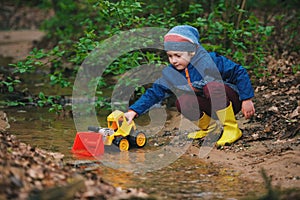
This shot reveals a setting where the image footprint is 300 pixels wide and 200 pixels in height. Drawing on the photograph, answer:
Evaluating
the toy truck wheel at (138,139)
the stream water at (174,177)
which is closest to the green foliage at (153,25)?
the stream water at (174,177)

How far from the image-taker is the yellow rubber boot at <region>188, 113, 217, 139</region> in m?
6.14

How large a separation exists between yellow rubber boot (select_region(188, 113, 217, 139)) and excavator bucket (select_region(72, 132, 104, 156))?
1168mm

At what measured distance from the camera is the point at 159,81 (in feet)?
19.3

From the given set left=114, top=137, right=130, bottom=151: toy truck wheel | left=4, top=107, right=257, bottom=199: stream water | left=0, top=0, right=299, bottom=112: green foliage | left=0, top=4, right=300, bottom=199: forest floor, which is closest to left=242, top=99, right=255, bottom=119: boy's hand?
left=0, top=4, right=300, bottom=199: forest floor

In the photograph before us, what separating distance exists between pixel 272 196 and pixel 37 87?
6.97 m

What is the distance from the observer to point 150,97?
18.9ft

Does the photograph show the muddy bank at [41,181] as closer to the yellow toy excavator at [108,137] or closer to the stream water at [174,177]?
the stream water at [174,177]

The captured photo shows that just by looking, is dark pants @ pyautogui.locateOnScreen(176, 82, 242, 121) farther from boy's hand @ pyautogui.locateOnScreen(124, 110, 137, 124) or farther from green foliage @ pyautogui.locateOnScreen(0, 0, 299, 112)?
green foliage @ pyautogui.locateOnScreen(0, 0, 299, 112)

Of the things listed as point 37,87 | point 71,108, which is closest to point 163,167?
point 71,108

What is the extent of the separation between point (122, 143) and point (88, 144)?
35 cm

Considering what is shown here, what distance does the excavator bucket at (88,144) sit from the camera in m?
5.43

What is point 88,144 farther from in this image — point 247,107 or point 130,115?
point 247,107

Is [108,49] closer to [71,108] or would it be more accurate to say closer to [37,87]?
[71,108]

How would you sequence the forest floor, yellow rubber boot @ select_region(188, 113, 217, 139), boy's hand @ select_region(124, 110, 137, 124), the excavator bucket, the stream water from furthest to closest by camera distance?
yellow rubber boot @ select_region(188, 113, 217, 139)
boy's hand @ select_region(124, 110, 137, 124)
the excavator bucket
the stream water
the forest floor
